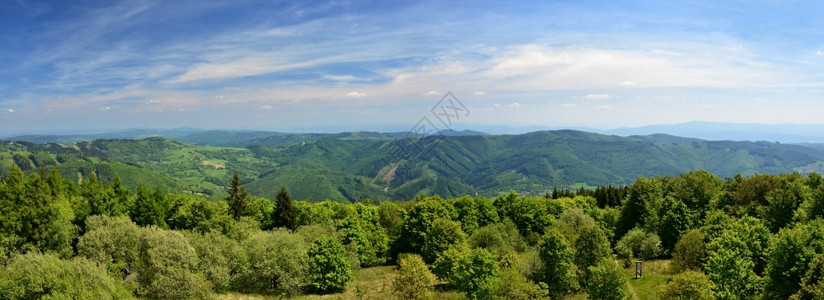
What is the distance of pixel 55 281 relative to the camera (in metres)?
26.3

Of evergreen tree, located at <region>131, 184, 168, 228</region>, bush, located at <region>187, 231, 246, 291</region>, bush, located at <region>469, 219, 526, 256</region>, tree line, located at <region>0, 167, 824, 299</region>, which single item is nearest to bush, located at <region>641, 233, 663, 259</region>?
tree line, located at <region>0, 167, 824, 299</region>

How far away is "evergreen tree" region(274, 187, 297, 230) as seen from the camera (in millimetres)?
55844

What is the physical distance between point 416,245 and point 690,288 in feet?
100

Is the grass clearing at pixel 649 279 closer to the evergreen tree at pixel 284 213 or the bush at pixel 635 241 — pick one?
the bush at pixel 635 241

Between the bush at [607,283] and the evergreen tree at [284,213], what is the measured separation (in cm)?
4055

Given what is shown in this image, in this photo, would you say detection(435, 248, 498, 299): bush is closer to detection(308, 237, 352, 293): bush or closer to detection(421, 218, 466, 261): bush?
detection(421, 218, 466, 261): bush

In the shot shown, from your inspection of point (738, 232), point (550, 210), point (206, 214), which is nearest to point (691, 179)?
point (550, 210)

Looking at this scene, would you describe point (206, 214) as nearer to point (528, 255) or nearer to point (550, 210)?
point (528, 255)

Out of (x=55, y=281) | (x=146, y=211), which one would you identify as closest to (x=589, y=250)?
(x=55, y=281)

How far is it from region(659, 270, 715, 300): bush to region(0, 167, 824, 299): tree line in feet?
0.33

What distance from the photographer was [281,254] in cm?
3919

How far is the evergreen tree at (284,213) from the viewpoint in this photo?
55844 mm

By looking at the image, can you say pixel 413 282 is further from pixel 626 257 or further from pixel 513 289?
pixel 626 257

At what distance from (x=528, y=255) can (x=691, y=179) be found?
1442 inches
